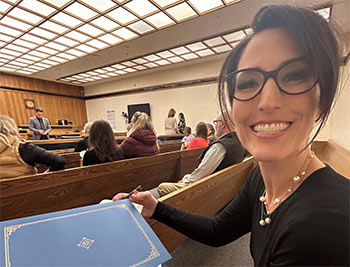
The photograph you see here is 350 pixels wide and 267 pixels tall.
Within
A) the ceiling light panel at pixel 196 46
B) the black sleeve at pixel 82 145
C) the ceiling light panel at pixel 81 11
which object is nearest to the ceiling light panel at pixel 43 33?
the ceiling light panel at pixel 81 11

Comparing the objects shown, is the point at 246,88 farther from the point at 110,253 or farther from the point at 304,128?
the point at 110,253

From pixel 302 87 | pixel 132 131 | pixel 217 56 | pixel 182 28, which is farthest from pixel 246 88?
pixel 217 56

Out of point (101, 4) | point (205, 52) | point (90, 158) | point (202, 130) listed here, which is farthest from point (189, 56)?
point (90, 158)

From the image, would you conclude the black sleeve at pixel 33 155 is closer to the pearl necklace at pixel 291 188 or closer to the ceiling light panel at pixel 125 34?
the pearl necklace at pixel 291 188

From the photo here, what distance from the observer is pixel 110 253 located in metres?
0.47

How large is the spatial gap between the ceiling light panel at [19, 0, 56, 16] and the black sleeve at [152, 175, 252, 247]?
4857mm

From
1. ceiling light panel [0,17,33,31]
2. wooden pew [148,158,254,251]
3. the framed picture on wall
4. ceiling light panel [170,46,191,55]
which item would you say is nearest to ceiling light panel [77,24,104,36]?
ceiling light panel [0,17,33,31]

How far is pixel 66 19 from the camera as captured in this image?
412 centimetres

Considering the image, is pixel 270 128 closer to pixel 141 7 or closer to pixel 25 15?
pixel 141 7

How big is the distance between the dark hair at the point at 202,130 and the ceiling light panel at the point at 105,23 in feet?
11.7

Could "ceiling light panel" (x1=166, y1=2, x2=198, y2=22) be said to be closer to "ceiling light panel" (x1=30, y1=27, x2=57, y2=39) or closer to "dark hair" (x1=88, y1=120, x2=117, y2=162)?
"dark hair" (x1=88, y1=120, x2=117, y2=162)

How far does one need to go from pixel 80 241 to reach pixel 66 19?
5235 mm

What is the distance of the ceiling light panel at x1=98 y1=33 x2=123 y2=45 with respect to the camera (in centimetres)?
495

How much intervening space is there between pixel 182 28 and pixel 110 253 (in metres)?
5.06
